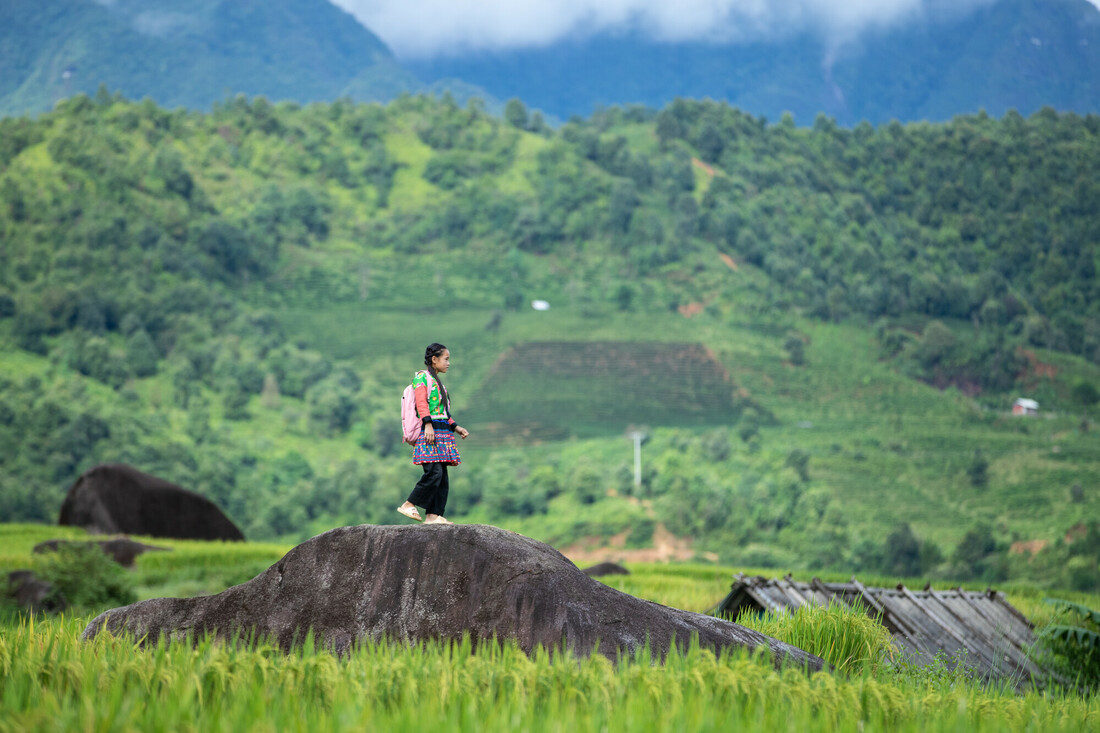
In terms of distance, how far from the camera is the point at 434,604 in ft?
25.3

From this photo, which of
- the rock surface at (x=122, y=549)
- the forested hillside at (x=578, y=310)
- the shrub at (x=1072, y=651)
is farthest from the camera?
the forested hillside at (x=578, y=310)

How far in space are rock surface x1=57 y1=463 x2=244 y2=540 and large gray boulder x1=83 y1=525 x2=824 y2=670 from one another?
75.5 feet

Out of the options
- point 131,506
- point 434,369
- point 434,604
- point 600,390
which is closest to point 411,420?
point 434,369

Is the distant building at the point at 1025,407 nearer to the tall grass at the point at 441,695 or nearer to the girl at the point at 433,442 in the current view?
the girl at the point at 433,442

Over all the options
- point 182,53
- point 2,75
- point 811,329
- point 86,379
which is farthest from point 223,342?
point 182,53

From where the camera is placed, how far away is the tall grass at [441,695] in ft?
18.3

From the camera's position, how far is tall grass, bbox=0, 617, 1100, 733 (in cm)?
557

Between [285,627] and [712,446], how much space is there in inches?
2752

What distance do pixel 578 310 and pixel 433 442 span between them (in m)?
87.0

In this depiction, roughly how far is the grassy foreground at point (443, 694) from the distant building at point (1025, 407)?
89.1 metres

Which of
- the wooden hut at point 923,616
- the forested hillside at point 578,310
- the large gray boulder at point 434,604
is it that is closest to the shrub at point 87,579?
the wooden hut at point 923,616

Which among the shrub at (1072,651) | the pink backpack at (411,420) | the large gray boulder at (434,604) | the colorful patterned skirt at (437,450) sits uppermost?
the pink backpack at (411,420)

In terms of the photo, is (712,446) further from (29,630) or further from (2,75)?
(2,75)

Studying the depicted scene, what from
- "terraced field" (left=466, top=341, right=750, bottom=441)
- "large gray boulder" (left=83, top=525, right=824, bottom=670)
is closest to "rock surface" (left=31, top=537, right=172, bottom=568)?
"large gray boulder" (left=83, top=525, right=824, bottom=670)
